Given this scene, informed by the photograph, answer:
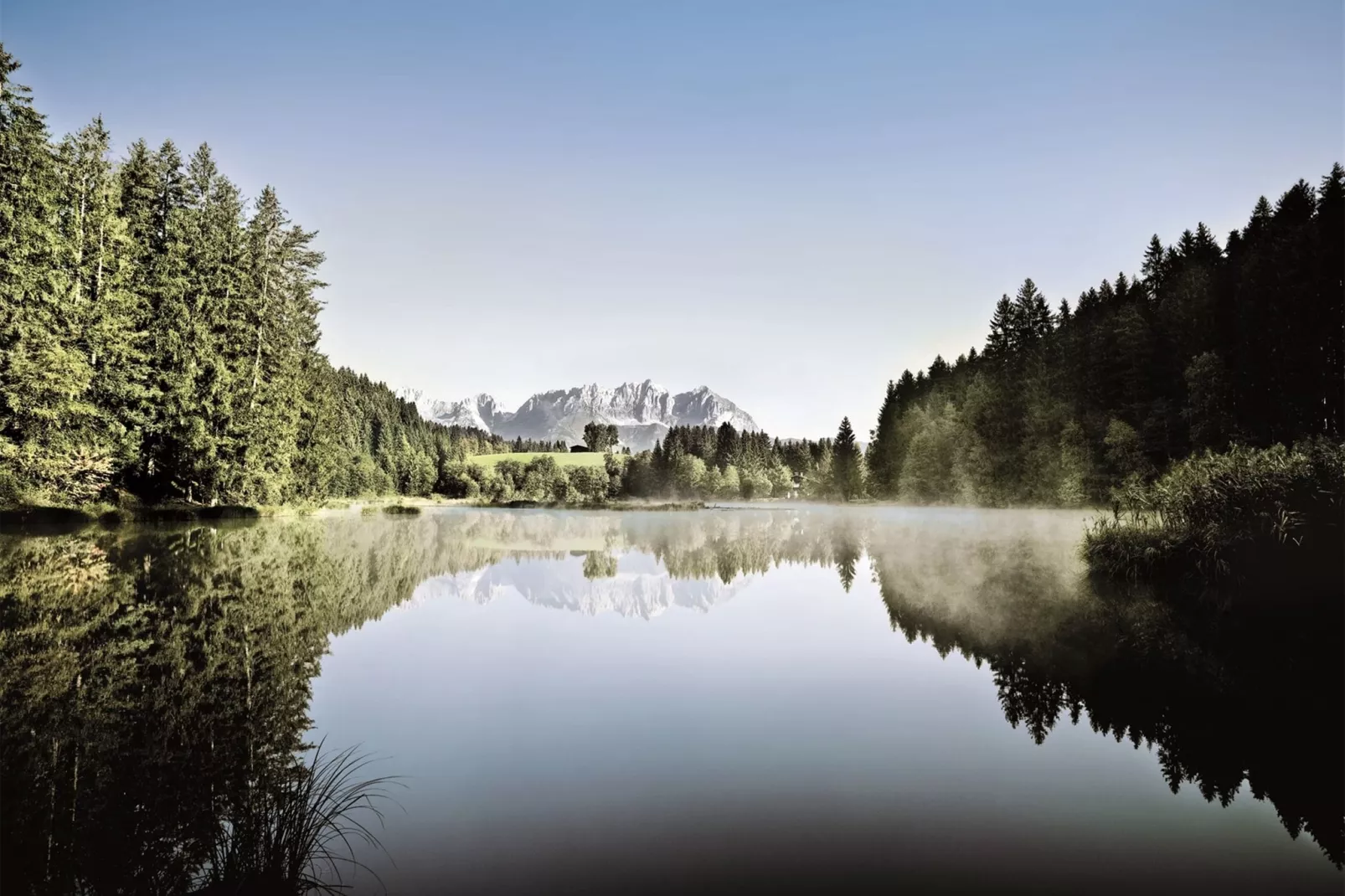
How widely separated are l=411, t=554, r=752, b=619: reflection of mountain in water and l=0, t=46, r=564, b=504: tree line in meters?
20.7

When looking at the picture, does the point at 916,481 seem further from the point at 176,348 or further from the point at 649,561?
the point at 176,348

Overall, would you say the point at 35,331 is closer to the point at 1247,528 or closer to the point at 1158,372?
the point at 1247,528

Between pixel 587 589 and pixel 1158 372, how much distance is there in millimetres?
44449

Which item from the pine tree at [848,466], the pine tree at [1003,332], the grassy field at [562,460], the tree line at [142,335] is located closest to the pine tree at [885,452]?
the pine tree at [848,466]

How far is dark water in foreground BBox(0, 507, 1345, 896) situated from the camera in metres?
5.52

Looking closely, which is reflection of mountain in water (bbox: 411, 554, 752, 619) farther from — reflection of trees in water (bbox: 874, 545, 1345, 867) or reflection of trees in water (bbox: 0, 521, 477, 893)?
reflection of trees in water (bbox: 874, 545, 1345, 867)

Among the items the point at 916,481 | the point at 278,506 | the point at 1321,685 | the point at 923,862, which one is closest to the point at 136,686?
the point at 923,862

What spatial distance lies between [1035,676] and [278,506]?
46.2m

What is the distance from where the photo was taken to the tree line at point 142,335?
2942cm

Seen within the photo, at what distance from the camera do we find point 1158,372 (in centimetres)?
4741

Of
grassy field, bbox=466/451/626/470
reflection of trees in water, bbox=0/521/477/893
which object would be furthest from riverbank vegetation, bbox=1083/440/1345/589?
grassy field, bbox=466/451/626/470

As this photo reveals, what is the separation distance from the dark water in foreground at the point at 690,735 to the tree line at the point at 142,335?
16.2 m

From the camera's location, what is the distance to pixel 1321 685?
10.1 meters

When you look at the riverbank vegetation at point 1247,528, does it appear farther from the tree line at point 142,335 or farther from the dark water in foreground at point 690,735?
the tree line at point 142,335
